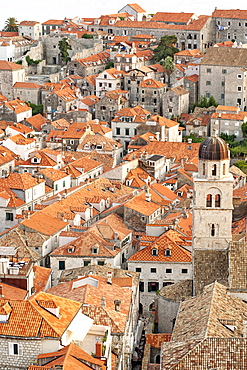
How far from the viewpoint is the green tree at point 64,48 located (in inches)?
5394

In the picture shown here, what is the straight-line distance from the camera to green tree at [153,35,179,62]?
433 ft

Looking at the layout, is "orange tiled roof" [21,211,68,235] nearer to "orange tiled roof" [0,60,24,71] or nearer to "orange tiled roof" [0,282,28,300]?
"orange tiled roof" [0,282,28,300]

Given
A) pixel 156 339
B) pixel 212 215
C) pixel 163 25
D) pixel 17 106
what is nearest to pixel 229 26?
pixel 163 25

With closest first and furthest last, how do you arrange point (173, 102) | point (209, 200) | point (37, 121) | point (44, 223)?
point (209, 200) → point (44, 223) → point (37, 121) → point (173, 102)

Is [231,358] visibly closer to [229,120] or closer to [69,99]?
[229,120]

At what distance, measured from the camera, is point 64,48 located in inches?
5394

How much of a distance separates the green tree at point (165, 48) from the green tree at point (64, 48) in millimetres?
12649

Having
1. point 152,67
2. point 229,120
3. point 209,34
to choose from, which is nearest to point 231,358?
point 229,120

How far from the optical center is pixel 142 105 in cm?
11806

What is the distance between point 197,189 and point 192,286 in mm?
5838

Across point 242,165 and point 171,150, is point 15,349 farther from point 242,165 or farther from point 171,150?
point 171,150

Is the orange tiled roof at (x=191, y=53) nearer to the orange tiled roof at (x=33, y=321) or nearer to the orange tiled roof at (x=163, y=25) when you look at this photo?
the orange tiled roof at (x=163, y=25)

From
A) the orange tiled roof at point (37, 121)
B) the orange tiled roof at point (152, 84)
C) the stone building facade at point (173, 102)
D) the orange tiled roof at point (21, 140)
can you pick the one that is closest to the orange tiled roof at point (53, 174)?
the orange tiled roof at point (21, 140)

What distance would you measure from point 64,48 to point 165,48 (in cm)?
1440
